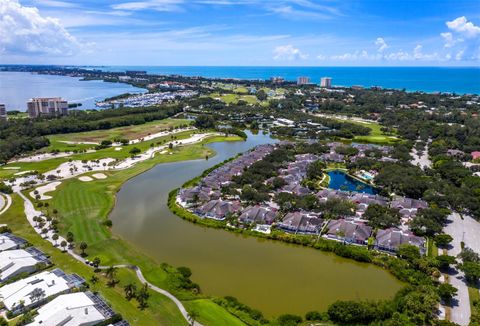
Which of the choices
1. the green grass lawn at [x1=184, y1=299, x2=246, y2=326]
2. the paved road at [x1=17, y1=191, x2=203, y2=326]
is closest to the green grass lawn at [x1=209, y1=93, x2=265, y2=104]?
the paved road at [x1=17, y1=191, x2=203, y2=326]

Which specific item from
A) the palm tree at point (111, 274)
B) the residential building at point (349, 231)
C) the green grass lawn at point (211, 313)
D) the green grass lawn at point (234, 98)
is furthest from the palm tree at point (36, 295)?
the green grass lawn at point (234, 98)

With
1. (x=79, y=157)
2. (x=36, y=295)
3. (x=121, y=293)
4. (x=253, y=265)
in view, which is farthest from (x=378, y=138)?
(x=36, y=295)

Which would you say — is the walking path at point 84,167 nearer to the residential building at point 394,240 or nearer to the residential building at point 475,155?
the residential building at point 394,240

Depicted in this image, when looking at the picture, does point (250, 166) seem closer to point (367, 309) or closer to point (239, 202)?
point (239, 202)

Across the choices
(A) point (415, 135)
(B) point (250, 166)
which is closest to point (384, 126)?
(A) point (415, 135)

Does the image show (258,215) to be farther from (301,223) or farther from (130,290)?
(130,290)

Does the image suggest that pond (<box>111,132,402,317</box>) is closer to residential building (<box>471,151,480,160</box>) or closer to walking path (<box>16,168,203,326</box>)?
walking path (<box>16,168,203,326</box>)
